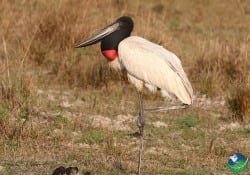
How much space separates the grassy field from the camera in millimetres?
6961

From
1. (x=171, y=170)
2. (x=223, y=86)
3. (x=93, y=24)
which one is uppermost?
(x=93, y=24)

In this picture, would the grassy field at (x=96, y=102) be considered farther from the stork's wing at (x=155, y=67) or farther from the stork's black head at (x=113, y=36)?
the stork's black head at (x=113, y=36)

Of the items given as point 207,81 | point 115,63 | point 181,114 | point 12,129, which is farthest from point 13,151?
point 207,81

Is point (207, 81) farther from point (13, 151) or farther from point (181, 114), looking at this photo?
point (13, 151)

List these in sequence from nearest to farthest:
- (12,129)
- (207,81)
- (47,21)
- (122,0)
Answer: (12,129), (207,81), (47,21), (122,0)

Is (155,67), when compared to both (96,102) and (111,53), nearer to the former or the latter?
(111,53)

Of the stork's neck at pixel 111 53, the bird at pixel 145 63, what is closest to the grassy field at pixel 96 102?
the bird at pixel 145 63

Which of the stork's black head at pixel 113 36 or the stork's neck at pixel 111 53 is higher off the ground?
the stork's black head at pixel 113 36

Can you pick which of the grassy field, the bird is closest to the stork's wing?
the bird

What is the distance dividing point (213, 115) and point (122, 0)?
5.78m

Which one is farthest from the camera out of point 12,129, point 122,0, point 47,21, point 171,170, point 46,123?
point 122,0

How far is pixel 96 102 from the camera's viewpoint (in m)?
9.16

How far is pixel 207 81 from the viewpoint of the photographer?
10047 mm

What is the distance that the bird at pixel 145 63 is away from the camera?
674cm
